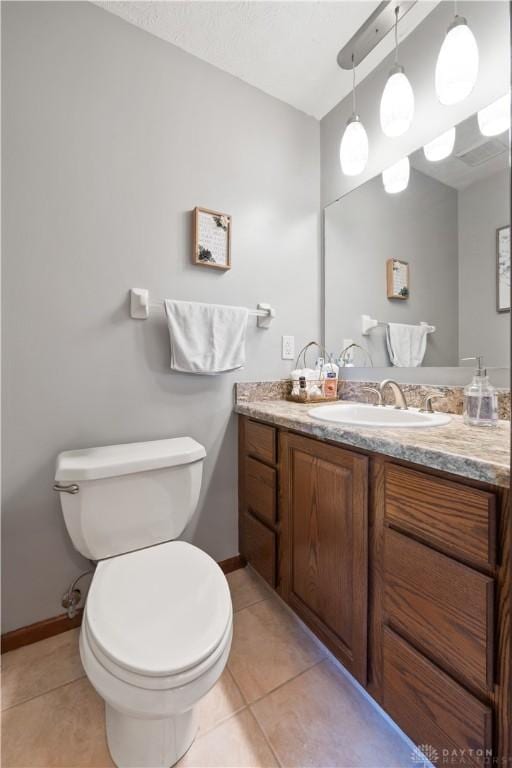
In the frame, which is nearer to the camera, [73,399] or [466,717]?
[466,717]

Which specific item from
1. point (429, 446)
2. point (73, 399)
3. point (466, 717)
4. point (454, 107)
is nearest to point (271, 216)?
point (454, 107)

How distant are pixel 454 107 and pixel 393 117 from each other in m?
0.21

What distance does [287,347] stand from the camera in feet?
5.47

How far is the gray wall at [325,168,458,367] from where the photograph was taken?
3.92 feet

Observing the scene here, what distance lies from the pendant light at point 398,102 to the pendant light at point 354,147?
17cm

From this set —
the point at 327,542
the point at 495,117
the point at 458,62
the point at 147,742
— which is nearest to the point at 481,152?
the point at 495,117

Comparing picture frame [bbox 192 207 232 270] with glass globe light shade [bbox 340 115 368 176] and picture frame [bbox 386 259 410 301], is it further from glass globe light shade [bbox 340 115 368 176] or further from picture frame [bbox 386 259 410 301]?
picture frame [bbox 386 259 410 301]

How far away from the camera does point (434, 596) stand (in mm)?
683

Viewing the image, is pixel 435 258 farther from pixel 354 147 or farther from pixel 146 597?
pixel 146 597

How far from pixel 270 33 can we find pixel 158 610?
211 cm

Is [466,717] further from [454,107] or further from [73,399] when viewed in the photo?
A: [454,107]

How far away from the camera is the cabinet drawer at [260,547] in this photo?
1.26m

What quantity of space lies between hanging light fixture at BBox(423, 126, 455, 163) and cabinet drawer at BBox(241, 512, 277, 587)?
1606 mm

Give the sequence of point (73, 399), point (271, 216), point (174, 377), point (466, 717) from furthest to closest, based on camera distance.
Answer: point (271, 216) < point (174, 377) < point (73, 399) < point (466, 717)
